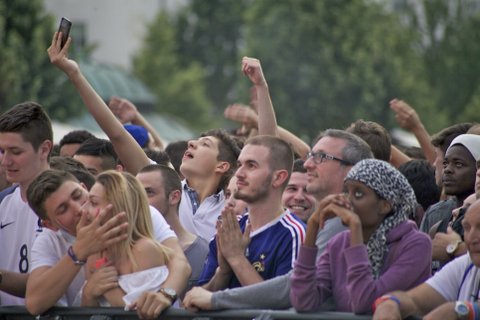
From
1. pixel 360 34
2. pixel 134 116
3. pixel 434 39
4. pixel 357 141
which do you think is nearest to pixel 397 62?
pixel 360 34

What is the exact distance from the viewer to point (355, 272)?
254 inches

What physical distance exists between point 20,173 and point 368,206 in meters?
2.68

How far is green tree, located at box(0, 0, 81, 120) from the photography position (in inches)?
1308

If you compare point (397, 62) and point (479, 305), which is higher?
point (479, 305)

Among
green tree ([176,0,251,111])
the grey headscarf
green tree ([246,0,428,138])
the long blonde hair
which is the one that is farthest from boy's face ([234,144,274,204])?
green tree ([176,0,251,111])

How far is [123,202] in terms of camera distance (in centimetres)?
711

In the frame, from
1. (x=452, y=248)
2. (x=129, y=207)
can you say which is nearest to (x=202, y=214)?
(x=129, y=207)

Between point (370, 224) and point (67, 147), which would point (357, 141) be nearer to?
point (370, 224)

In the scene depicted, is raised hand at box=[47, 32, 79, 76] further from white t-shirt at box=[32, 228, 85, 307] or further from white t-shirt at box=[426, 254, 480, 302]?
white t-shirt at box=[426, 254, 480, 302]

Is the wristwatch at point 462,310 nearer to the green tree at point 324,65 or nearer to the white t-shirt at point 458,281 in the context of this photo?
the white t-shirt at point 458,281

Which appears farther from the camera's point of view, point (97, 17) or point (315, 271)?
point (97, 17)

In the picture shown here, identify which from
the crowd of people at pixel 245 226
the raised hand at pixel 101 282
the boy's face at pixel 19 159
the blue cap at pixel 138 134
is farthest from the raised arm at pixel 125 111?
the raised hand at pixel 101 282

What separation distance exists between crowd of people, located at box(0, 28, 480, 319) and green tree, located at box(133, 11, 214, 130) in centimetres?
4613

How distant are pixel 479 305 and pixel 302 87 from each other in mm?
40518
